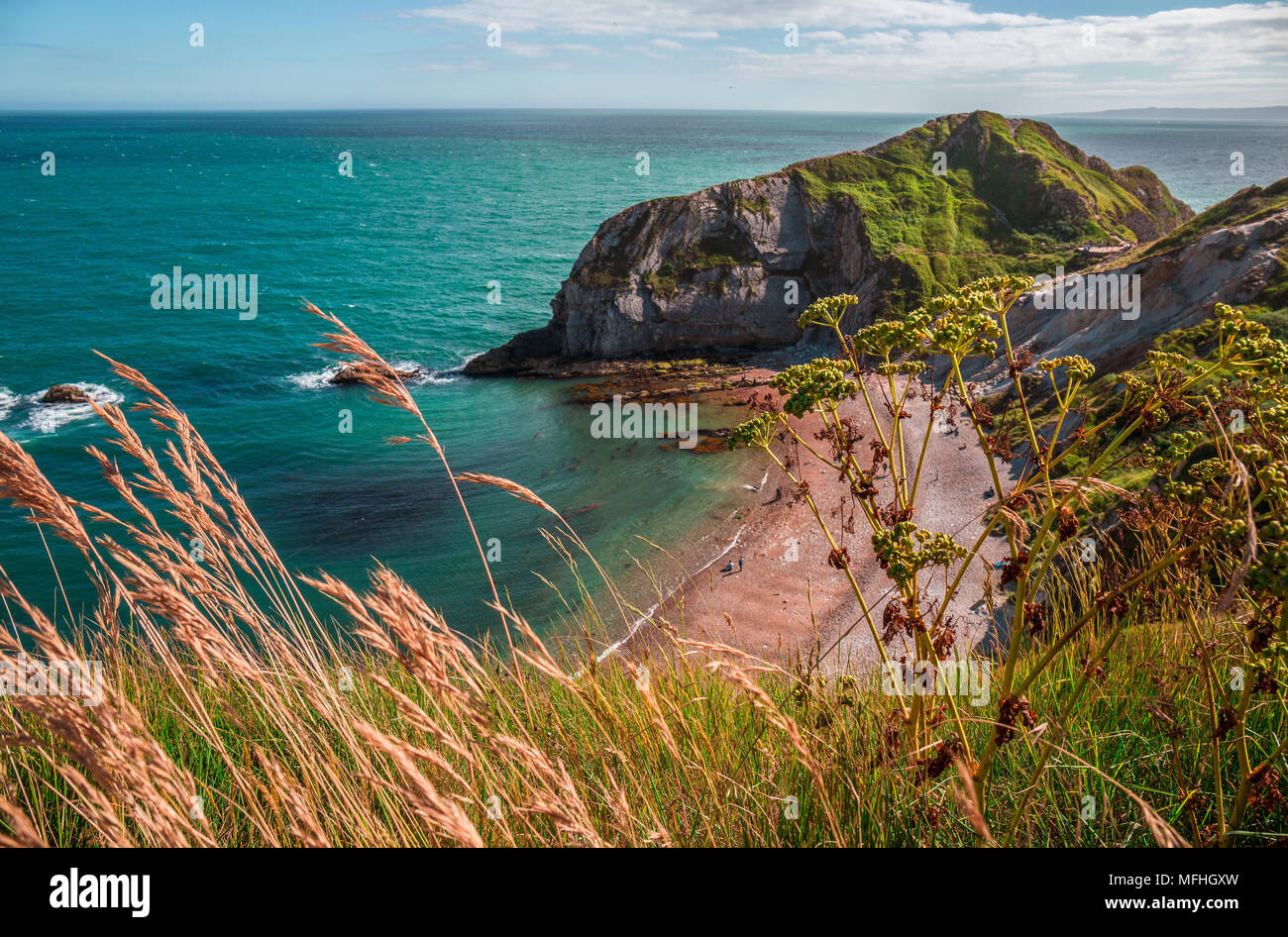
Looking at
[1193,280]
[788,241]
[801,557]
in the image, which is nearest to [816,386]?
[801,557]

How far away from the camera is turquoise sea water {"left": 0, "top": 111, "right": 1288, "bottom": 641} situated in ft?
87.8

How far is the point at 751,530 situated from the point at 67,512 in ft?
78.1

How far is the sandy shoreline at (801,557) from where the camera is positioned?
18984 millimetres

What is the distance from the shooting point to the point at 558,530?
24453 mm

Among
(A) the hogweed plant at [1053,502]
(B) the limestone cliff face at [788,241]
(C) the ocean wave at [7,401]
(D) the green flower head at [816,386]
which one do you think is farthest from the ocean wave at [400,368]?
(A) the hogweed plant at [1053,502]

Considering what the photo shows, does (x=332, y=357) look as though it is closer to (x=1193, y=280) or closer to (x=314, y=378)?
(x=314, y=378)

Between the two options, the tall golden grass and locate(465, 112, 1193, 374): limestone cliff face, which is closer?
the tall golden grass

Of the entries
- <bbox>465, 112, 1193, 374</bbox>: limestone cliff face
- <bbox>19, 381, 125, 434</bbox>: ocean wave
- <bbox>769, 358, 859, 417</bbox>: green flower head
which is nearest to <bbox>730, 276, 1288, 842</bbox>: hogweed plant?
<bbox>769, 358, 859, 417</bbox>: green flower head

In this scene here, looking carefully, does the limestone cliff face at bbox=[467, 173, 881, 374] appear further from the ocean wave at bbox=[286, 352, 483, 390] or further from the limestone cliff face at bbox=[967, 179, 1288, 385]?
the limestone cliff face at bbox=[967, 179, 1288, 385]

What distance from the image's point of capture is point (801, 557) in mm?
23750

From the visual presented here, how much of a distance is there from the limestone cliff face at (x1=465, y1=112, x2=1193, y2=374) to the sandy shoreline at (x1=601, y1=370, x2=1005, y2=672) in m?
19.0

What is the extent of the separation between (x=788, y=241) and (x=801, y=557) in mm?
32301

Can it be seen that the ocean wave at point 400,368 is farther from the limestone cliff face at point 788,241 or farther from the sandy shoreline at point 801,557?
the sandy shoreline at point 801,557
